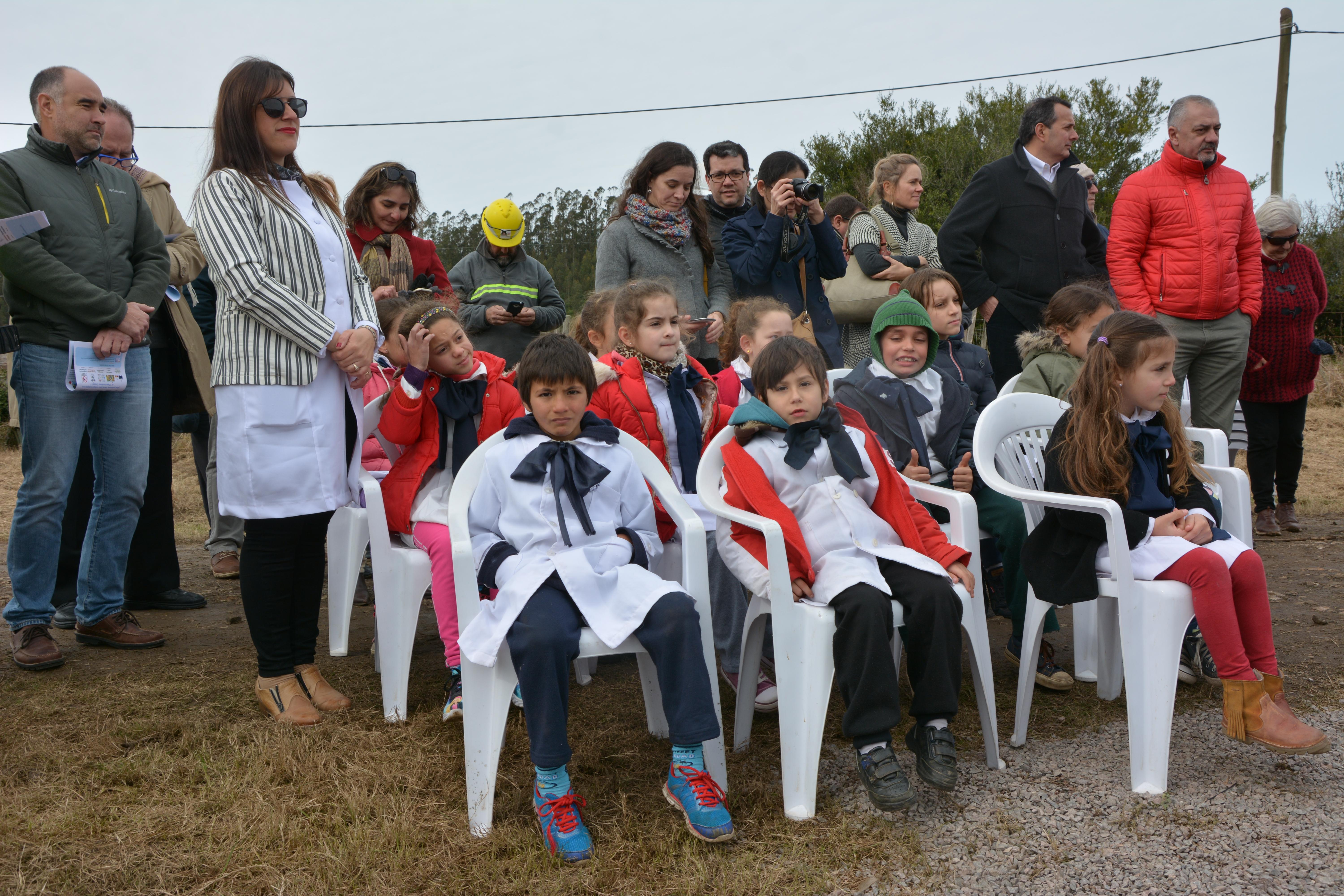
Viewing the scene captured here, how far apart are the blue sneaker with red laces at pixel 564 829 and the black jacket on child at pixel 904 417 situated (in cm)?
160

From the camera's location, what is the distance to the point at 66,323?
330 centimetres

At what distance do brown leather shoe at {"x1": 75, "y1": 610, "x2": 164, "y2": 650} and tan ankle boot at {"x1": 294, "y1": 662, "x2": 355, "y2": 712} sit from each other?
101 cm

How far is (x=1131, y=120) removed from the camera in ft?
68.3

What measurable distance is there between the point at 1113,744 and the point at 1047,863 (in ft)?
2.43

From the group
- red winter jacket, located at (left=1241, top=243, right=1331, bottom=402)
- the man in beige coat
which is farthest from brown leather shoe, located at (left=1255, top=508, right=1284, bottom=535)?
the man in beige coat

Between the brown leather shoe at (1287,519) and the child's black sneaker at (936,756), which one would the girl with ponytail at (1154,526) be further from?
the brown leather shoe at (1287,519)

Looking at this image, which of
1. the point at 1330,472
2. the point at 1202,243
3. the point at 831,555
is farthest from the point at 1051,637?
the point at 1330,472

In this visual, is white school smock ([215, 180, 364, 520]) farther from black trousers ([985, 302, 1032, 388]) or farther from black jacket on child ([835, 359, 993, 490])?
black trousers ([985, 302, 1032, 388])

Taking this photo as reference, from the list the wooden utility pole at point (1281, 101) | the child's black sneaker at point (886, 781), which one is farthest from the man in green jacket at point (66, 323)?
the wooden utility pole at point (1281, 101)

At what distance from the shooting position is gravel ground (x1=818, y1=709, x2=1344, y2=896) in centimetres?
197

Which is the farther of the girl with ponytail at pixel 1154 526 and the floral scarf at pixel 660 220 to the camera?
the floral scarf at pixel 660 220

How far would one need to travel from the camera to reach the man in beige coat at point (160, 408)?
3912 millimetres

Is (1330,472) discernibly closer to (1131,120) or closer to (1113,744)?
(1113,744)

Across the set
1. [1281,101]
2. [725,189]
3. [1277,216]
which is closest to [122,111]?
[725,189]
